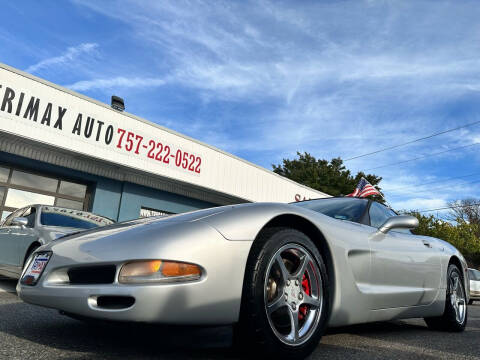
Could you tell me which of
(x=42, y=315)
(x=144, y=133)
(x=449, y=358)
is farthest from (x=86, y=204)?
(x=449, y=358)

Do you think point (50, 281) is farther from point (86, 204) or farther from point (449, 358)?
point (86, 204)

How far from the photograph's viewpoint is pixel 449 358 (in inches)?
97.7

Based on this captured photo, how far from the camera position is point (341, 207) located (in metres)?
3.35

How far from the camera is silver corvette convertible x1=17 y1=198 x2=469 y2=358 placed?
6.13ft

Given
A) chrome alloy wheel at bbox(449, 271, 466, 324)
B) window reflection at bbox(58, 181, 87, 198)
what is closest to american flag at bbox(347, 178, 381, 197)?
chrome alloy wheel at bbox(449, 271, 466, 324)

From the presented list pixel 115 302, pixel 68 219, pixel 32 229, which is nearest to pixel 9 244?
pixel 32 229

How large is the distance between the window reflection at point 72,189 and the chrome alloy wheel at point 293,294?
10.1m

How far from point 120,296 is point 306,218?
1.12 metres

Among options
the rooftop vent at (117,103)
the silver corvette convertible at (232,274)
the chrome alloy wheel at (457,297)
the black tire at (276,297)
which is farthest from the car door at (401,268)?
the rooftop vent at (117,103)

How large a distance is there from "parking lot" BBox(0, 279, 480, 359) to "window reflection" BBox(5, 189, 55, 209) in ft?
25.4

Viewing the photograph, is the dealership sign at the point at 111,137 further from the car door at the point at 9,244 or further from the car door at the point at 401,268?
the car door at the point at 401,268

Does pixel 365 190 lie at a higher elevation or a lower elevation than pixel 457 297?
higher

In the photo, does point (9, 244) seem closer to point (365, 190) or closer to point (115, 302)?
point (115, 302)

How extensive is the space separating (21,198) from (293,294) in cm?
1005
